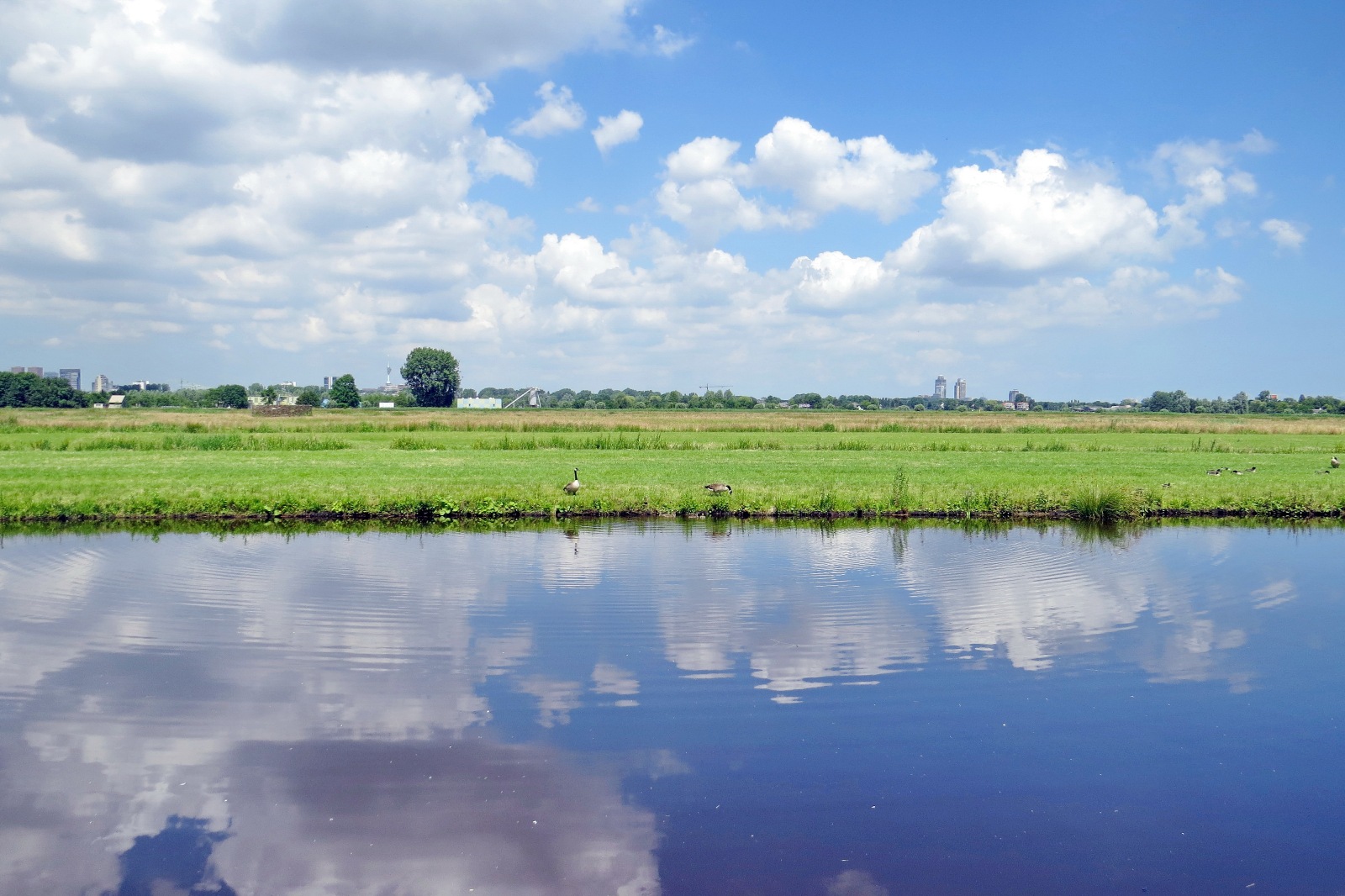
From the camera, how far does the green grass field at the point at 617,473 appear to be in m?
26.5

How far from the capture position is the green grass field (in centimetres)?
2652

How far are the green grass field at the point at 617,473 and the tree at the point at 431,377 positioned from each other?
105364 mm

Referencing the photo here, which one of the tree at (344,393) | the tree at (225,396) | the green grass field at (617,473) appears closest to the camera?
the green grass field at (617,473)

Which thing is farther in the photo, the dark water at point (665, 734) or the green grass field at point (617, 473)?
the green grass field at point (617, 473)

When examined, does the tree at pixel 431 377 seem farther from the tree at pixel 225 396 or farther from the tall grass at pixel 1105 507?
the tall grass at pixel 1105 507

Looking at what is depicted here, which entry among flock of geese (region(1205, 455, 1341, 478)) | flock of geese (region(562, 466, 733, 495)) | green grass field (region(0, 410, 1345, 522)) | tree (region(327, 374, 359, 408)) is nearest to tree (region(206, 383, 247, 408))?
tree (region(327, 374, 359, 408))

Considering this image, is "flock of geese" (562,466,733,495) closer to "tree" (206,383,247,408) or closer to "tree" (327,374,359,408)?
"tree" (327,374,359,408)

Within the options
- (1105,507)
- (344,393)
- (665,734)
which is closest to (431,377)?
(344,393)

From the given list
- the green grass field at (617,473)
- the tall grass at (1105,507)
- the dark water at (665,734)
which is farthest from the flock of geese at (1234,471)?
the dark water at (665,734)

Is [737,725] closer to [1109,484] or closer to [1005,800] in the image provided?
[1005,800]

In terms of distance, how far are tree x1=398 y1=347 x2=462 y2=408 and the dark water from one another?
159m

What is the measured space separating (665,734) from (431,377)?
171069 millimetres

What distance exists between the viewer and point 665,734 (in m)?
9.72

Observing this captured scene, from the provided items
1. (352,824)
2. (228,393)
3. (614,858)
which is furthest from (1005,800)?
(228,393)
